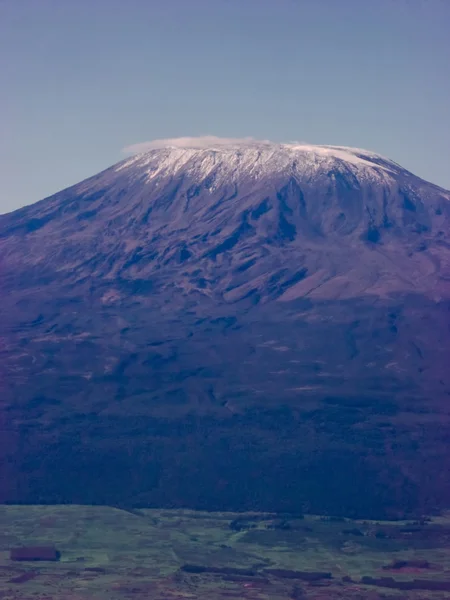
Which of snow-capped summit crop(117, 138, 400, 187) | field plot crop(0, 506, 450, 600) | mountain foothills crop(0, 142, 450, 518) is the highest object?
snow-capped summit crop(117, 138, 400, 187)

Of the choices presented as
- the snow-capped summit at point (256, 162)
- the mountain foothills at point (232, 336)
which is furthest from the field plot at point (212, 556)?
the snow-capped summit at point (256, 162)

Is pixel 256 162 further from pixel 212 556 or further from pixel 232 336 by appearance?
pixel 212 556

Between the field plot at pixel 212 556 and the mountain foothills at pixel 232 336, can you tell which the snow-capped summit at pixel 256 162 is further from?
the field plot at pixel 212 556

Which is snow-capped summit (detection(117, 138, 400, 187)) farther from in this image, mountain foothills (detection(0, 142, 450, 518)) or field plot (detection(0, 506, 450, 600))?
field plot (detection(0, 506, 450, 600))

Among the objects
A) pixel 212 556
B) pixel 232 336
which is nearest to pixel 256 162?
pixel 232 336

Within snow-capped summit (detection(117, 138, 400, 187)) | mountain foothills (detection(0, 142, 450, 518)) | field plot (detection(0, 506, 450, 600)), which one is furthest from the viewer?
snow-capped summit (detection(117, 138, 400, 187))

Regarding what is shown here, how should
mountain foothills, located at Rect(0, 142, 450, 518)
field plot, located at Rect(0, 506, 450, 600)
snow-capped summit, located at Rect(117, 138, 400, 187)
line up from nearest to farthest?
field plot, located at Rect(0, 506, 450, 600) < mountain foothills, located at Rect(0, 142, 450, 518) < snow-capped summit, located at Rect(117, 138, 400, 187)

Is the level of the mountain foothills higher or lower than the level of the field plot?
higher

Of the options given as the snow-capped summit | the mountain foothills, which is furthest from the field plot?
the snow-capped summit
